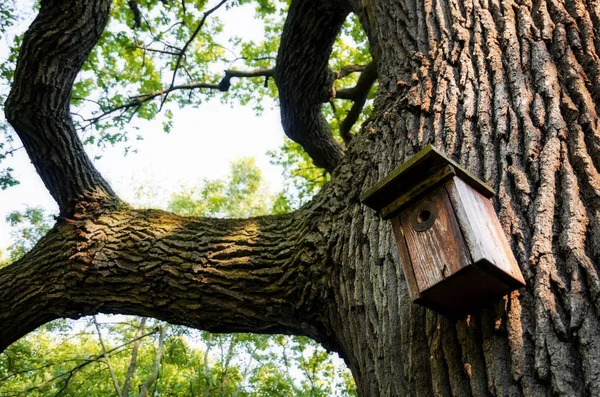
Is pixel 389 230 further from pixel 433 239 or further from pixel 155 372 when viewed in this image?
pixel 155 372

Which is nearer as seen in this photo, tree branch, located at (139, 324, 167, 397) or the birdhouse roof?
the birdhouse roof

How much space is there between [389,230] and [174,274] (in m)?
1.25

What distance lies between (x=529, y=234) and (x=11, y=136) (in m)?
5.59

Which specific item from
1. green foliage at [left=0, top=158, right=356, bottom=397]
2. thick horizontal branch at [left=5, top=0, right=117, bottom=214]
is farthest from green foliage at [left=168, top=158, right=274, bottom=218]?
thick horizontal branch at [left=5, top=0, right=117, bottom=214]

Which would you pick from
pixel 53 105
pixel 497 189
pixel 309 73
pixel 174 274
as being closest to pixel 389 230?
pixel 497 189

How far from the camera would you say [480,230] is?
1340 millimetres

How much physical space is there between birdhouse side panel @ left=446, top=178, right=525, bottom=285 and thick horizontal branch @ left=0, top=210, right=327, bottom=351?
0.98 m

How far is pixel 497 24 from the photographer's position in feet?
7.32

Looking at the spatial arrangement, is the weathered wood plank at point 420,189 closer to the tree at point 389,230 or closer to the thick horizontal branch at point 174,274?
the tree at point 389,230

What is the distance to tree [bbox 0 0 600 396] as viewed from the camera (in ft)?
4.54

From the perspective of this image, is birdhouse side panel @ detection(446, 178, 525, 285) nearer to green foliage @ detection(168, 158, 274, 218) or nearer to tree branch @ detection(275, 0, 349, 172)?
tree branch @ detection(275, 0, 349, 172)

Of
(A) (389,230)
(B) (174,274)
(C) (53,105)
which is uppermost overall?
(C) (53,105)

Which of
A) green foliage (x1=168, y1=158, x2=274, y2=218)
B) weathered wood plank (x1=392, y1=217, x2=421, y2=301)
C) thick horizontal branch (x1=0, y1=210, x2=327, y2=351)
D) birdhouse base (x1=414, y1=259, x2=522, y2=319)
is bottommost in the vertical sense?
birdhouse base (x1=414, y1=259, x2=522, y2=319)

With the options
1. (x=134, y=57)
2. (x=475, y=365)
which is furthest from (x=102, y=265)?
(x=134, y=57)
